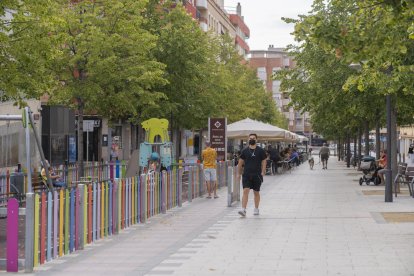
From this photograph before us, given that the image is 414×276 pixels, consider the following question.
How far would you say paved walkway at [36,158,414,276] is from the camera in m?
11.0

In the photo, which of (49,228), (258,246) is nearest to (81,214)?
(49,228)

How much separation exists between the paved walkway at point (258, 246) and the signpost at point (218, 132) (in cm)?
923

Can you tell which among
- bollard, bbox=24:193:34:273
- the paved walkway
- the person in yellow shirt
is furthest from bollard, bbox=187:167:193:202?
bollard, bbox=24:193:34:273

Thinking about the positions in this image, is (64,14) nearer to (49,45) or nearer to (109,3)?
(109,3)

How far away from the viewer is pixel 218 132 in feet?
101

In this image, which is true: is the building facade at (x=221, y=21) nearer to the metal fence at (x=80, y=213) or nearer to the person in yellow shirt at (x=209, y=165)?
the person in yellow shirt at (x=209, y=165)

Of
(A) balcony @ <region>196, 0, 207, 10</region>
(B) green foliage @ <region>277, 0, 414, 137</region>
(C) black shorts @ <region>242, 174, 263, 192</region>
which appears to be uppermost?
(A) balcony @ <region>196, 0, 207, 10</region>

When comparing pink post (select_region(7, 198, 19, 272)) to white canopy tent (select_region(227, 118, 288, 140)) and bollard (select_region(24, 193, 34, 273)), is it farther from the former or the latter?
white canopy tent (select_region(227, 118, 288, 140))

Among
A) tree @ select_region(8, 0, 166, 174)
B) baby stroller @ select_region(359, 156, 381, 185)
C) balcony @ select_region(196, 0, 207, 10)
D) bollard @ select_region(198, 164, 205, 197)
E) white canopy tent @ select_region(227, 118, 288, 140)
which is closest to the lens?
bollard @ select_region(198, 164, 205, 197)

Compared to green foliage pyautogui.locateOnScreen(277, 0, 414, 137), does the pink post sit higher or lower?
lower

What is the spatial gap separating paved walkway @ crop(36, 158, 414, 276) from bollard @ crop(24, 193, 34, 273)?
22 cm

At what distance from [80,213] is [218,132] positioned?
17798 mm

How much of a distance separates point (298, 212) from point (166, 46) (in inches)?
739

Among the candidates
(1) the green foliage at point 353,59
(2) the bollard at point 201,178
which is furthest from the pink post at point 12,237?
(2) the bollard at point 201,178
